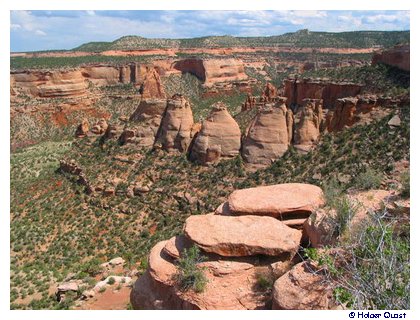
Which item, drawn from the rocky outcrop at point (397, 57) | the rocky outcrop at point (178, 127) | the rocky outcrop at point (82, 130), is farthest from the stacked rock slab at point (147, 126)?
the rocky outcrop at point (397, 57)

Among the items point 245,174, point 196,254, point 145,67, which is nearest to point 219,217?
point 196,254

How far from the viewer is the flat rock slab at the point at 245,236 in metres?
11.3

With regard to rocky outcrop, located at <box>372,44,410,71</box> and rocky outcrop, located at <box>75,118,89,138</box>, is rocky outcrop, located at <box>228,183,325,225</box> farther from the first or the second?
rocky outcrop, located at <box>75,118,89,138</box>

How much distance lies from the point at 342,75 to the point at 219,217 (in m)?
28.5

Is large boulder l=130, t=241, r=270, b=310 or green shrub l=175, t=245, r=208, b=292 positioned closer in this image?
large boulder l=130, t=241, r=270, b=310

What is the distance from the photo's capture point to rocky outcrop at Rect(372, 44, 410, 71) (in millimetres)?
30950

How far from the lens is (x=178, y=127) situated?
1161 inches

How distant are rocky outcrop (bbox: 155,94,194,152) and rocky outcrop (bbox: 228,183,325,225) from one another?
15.6 meters

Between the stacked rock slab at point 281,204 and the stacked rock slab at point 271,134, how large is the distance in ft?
38.5

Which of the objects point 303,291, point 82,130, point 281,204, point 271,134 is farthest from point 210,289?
point 82,130

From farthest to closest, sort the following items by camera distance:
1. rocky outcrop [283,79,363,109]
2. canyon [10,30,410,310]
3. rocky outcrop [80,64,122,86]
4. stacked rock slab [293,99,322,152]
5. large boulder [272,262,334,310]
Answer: rocky outcrop [80,64,122,86] → rocky outcrop [283,79,363,109] → stacked rock slab [293,99,322,152] → canyon [10,30,410,310] → large boulder [272,262,334,310]

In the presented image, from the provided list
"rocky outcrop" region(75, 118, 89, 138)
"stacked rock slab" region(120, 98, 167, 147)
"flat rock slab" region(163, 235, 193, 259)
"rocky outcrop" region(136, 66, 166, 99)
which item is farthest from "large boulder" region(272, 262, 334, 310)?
"rocky outcrop" region(136, 66, 166, 99)

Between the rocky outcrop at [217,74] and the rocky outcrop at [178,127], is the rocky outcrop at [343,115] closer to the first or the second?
the rocky outcrop at [178,127]

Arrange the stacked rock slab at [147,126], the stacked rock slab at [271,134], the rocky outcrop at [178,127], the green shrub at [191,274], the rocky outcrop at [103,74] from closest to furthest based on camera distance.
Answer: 1. the green shrub at [191,274]
2. the stacked rock slab at [271,134]
3. the rocky outcrop at [178,127]
4. the stacked rock slab at [147,126]
5. the rocky outcrop at [103,74]
